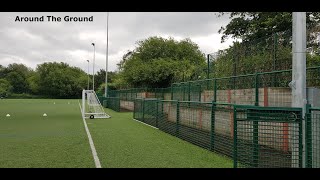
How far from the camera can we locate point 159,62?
39.4m

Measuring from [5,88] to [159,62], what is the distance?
76.2 metres

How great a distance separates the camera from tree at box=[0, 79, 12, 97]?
3851 inches

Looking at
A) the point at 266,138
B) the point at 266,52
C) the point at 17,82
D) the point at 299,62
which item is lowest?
the point at 266,138

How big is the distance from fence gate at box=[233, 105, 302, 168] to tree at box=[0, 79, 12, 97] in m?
96.9

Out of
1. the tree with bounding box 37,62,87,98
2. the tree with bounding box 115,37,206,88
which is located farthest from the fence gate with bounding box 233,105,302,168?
the tree with bounding box 37,62,87,98

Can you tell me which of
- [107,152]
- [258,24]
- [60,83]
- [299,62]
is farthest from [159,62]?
[60,83]

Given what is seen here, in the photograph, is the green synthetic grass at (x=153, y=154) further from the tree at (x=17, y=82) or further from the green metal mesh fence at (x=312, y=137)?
the tree at (x=17, y=82)

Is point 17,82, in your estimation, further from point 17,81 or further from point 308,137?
point 308,137

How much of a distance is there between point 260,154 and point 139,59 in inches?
1517

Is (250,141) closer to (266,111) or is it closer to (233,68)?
(266,111)

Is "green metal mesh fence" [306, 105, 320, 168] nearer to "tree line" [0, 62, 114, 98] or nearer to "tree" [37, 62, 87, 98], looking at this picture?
"tree line" [0, 62, 114, 98]

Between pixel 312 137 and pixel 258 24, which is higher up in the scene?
pixel 258 24

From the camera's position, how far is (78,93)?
102 metres

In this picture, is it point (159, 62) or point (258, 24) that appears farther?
point (159, 62)
